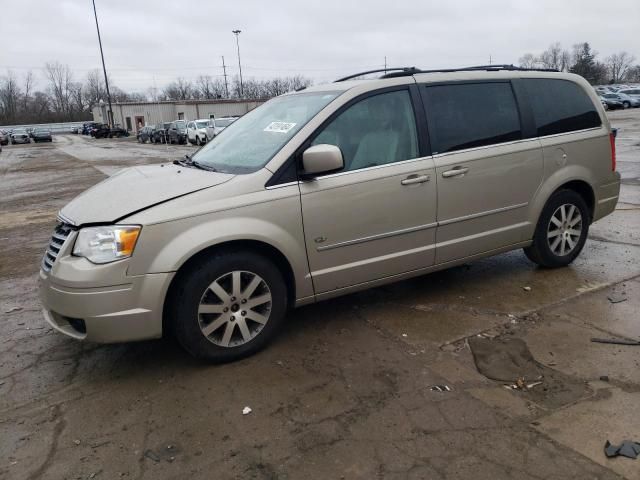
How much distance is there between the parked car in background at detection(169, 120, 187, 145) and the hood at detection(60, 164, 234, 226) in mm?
35058

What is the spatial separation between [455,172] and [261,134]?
5.13 feet

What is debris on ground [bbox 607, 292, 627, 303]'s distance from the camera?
436cm

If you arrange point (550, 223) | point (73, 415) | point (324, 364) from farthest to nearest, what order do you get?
point (550, 223) → point (324, 364) → point (73, 415)

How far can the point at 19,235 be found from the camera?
813cm

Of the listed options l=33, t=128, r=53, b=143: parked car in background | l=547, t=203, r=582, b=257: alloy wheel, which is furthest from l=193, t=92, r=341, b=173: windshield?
l=33, t=128, r=53, b=143: parked car in background

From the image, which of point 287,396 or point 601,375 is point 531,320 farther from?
point 287,396

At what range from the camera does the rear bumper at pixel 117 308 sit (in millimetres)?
3195

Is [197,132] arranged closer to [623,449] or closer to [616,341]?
[616,341]

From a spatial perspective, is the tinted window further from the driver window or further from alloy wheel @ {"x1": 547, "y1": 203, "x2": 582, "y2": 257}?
alloy wheel @ {"x1": 547, "y1": 203, "x2": 582, "y2": 257}

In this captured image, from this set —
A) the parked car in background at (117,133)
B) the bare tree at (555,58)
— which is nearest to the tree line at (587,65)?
the bare tree at (555,58)

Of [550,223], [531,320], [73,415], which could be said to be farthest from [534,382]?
[73,415]

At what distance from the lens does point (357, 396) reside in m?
3.14

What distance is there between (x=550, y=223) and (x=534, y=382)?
2.19 m

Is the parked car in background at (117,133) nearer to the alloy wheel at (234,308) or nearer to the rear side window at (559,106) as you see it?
the rear side window at (559,106)
